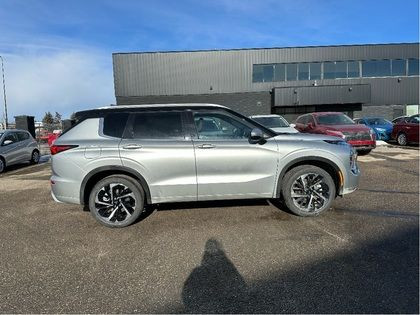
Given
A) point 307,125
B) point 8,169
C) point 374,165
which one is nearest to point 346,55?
point 307,125

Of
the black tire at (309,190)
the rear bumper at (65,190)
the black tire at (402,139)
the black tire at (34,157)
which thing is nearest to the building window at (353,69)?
the black tire at (402,139)

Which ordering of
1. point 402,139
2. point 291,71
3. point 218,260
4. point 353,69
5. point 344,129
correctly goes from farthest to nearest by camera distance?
1. point 291,71
2. point 353,69
3. point 402,139
4. point 344,129
5. point 218,260

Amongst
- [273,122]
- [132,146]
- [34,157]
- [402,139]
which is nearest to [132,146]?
[132,146]

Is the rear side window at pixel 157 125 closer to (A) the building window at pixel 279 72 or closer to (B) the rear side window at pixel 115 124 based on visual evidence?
(B) the rear side window at pixel 115 124

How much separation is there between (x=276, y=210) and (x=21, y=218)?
4265 millimetres

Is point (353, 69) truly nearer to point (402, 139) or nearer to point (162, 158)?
point (402, 139)

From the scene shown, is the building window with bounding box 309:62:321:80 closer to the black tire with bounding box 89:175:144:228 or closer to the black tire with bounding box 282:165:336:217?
the black tire with bounding box 282:165:336:217

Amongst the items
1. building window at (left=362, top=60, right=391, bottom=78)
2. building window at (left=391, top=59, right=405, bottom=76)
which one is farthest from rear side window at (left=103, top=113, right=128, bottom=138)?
building window at (left=391, top=59, right=405, bottom=76)

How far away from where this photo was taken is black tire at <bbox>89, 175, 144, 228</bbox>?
5.19 metres

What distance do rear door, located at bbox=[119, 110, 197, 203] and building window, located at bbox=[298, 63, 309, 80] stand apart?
33.7m

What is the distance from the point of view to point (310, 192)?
212 inches

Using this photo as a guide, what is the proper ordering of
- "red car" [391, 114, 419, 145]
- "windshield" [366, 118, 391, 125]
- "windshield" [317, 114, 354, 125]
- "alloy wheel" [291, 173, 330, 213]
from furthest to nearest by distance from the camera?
"windshield" [366, 118, 391, 125], "red car" [391, 114, 419, 145], "windshield" [317, 114, 354, 125], "alloy wheel" [291, 173, 330, 213]

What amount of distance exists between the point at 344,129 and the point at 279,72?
25.3 metres

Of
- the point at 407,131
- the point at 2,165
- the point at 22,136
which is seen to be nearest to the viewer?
the point at 2,165
